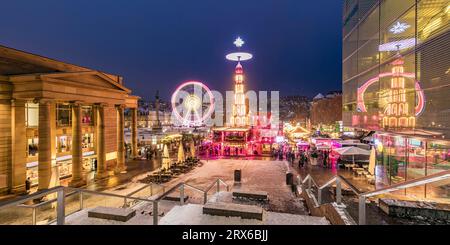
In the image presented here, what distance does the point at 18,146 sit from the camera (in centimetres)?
1636

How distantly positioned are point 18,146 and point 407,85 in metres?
26.3

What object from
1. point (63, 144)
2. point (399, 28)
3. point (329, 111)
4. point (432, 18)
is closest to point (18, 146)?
point (63, 144)

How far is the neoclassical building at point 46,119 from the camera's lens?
611 inches

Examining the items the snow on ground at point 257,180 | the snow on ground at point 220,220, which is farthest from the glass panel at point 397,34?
the snow on ground at point 220,220

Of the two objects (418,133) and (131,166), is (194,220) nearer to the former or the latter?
(418,133)

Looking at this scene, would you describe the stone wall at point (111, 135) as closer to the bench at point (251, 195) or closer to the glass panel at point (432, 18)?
the bench at point (251, 195)

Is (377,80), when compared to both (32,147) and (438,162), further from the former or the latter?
(32,147)

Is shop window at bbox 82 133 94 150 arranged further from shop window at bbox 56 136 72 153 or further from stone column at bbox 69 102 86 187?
stone column at bbox 69 102 86 187

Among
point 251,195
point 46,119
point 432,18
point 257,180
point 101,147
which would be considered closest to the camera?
point 251,195

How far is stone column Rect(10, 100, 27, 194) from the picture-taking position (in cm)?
1620

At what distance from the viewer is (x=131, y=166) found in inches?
1033

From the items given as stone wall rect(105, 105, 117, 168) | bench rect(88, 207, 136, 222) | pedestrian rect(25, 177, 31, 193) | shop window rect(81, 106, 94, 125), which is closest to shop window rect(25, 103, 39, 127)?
pedestrian rect(25, 177, 31, 193)
